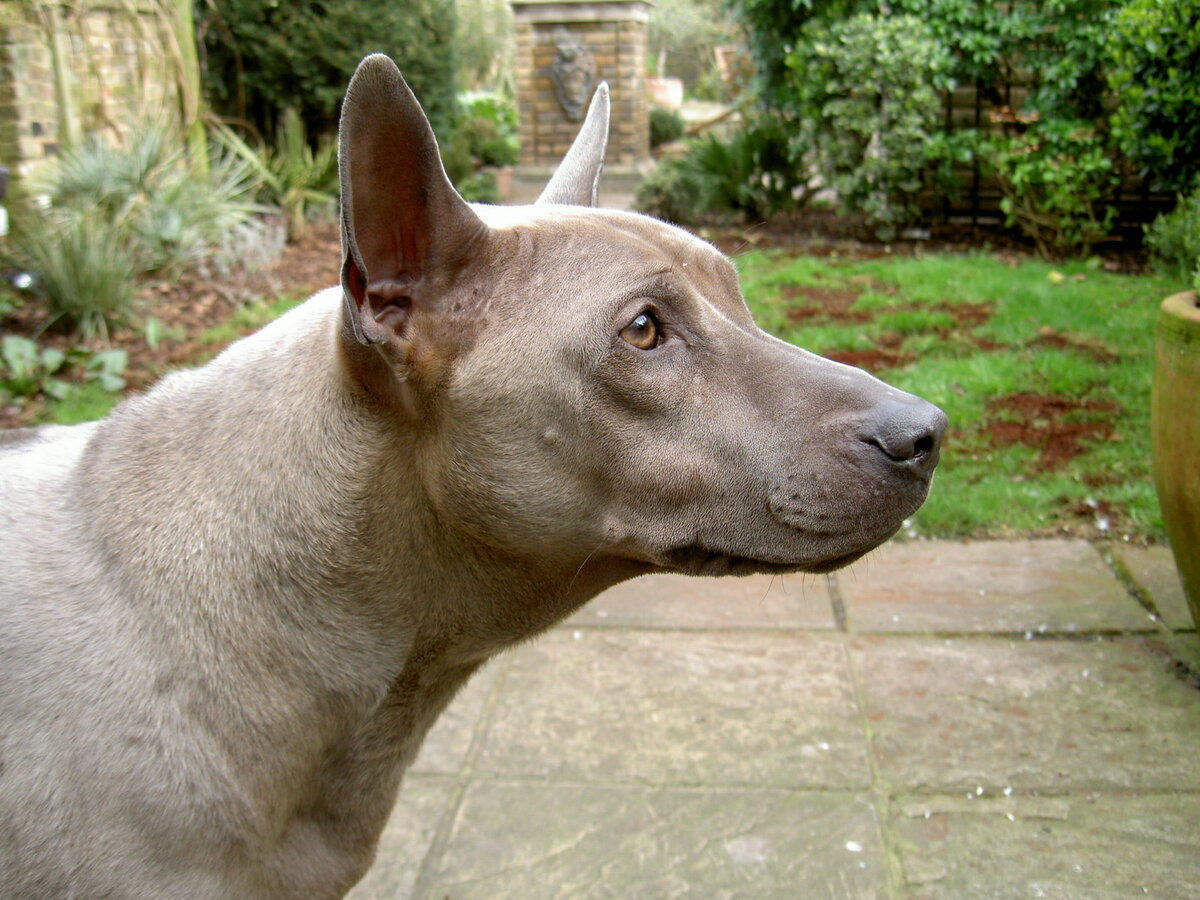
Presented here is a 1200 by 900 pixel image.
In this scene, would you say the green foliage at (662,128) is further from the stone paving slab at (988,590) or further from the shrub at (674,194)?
the stone paving slab at (988,590)

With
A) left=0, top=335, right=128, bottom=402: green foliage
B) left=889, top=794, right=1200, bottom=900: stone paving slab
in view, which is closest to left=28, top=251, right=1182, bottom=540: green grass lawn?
left=0, top=335, right=128, bottom=402: green foliage

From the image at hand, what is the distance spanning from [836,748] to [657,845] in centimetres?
76

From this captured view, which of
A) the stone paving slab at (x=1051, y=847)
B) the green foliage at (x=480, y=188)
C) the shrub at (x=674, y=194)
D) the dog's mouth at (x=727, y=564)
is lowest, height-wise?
the green foliage at (x=480, y=188)

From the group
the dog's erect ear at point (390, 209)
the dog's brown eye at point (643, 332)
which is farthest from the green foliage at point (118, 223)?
the dog's brown eye at point (643, 332)

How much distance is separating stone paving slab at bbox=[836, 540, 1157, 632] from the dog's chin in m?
1.98

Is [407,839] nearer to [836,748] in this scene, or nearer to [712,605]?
[836,748]

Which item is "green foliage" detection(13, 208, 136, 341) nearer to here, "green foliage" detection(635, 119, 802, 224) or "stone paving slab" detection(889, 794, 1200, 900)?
"green foliage" detection(635, 119, 802, 224)

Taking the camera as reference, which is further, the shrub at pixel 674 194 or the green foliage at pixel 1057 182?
the shrub at pixel 674 194

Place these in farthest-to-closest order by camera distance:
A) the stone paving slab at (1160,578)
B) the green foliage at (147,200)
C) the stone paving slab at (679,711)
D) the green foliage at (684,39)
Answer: the green foliage at (684,39) → the green foliage at (147,200) → the stone paving slab at (1160,578) → the stone paving slab at (679,711)

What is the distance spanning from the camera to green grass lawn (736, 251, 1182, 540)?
17.1ft

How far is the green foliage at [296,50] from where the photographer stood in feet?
37.7

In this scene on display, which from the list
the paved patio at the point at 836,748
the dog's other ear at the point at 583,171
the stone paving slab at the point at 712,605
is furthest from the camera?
the stone paving slab at the point at 712,605

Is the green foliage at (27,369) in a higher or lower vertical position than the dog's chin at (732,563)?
lower

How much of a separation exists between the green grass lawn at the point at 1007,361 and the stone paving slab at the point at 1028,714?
3.66ft
